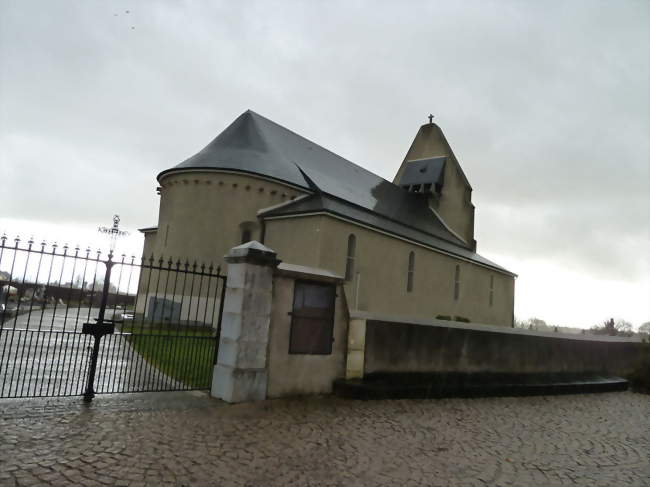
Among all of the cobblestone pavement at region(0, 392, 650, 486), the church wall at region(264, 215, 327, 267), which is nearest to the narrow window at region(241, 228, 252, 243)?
the church wall at region(264, 215, 327, 267)

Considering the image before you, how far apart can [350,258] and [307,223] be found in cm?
249

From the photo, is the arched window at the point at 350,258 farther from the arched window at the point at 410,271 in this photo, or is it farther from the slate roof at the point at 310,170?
the arched window at the point at 410,271

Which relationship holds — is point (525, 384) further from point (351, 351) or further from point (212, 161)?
point (212, 161)

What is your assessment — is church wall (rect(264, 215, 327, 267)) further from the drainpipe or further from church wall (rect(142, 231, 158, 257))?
church wall (rect(142, 231, 158, 257))

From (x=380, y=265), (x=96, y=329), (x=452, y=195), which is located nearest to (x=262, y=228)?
(x=380, y=265)

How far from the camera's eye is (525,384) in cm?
1065

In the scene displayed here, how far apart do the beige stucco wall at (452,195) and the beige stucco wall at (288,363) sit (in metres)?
26.5

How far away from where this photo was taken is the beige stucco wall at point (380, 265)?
18.5 m

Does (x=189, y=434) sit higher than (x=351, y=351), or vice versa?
(x=351, y=351)

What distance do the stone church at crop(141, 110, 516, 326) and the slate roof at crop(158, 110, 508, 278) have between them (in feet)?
0.27

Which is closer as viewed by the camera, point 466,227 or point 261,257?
point 261,257

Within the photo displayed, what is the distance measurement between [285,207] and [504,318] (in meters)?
19.8

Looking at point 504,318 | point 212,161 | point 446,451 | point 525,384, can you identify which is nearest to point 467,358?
point 525,384

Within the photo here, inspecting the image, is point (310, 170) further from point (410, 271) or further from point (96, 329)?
point (96, 329)
